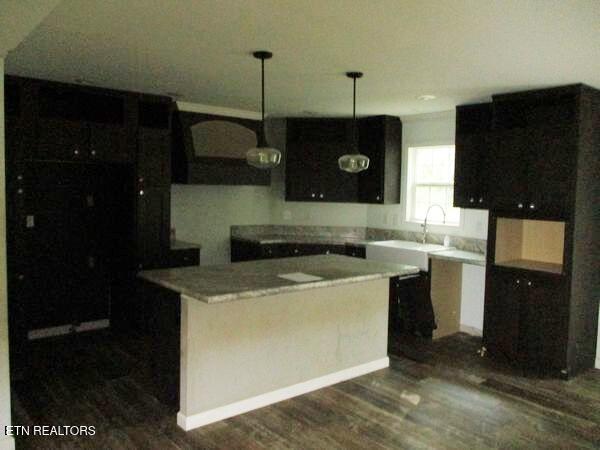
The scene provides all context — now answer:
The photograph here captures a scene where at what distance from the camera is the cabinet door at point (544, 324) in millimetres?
3957

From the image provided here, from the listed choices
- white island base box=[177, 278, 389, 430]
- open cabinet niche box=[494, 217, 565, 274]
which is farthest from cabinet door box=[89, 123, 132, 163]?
open cabinet niche box=[494, 217, 565, 274]

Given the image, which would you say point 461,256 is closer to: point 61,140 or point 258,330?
point 258,330

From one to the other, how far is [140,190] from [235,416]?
2525mm

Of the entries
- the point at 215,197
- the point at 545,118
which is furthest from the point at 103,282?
the point at 545,118

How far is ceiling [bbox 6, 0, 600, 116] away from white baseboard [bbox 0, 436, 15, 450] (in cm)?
224

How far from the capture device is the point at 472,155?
4.81 metres

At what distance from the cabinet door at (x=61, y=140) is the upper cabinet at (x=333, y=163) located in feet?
7.89

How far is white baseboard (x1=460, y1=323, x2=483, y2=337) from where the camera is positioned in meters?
5.12

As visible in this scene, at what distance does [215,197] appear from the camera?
19.5 feet

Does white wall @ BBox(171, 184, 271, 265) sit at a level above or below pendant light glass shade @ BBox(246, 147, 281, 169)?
below

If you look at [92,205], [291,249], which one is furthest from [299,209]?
[92,205]

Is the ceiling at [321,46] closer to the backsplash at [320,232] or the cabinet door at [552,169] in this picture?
the cabinet door at [552,169]

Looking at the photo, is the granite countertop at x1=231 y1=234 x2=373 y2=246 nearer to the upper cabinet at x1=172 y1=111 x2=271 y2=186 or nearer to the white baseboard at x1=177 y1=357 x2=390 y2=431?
the upper cabinet at x1=172 y1=111 x2=271 y2=186

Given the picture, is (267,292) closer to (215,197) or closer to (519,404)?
(519,404)
